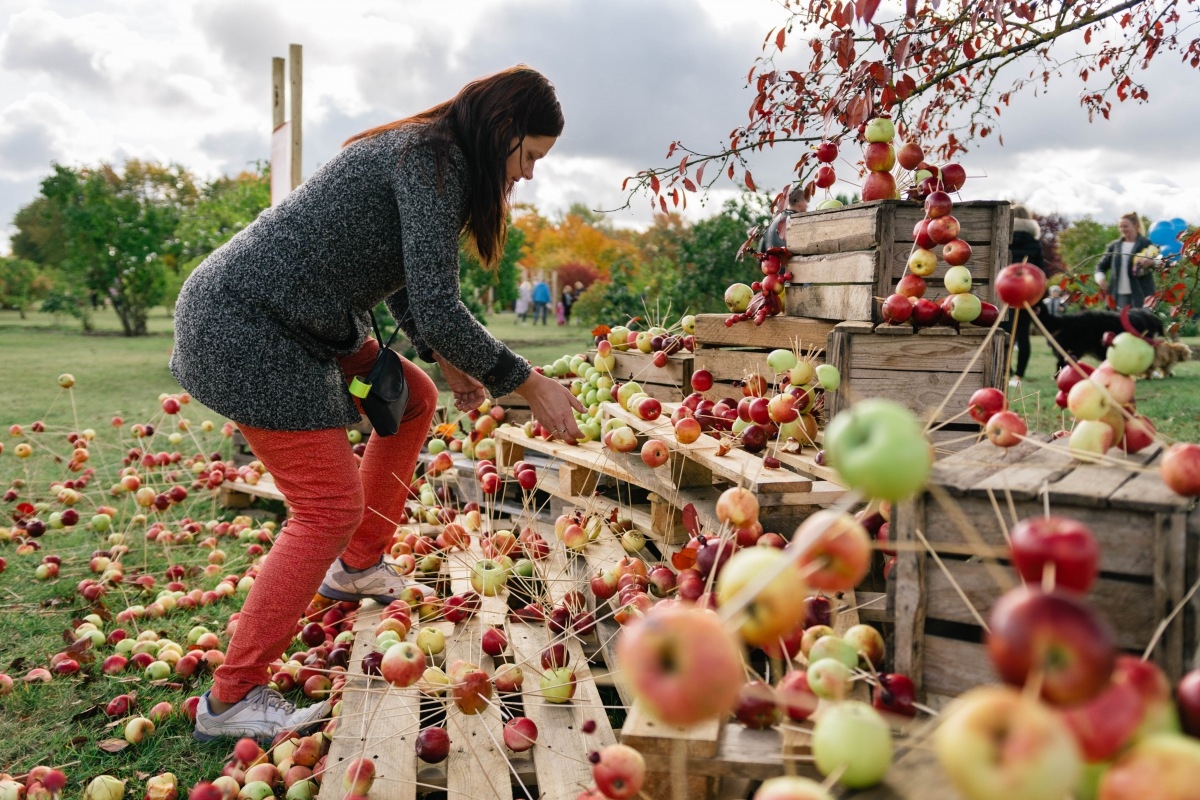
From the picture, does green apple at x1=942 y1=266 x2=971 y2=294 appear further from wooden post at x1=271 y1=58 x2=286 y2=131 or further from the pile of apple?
wooden post at x1=271 y1=58 x2=286 y2=131

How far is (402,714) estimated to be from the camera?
7.39ft

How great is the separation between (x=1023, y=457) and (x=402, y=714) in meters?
1.67

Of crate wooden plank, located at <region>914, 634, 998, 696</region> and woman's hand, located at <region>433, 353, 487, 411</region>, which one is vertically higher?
woman's hand, located at <region>433, 353, 487, 411</region>

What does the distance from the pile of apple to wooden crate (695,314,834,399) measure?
6.64 feet

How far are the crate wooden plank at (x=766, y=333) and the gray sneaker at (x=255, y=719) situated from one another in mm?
1913

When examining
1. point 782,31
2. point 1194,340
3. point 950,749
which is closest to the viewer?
point 950,749

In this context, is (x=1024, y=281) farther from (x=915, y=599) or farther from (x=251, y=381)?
(x=251, y=381)

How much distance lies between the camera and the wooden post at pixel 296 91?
596 centimetres

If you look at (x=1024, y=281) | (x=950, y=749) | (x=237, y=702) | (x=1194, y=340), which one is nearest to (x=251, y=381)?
(x=237, y=702)

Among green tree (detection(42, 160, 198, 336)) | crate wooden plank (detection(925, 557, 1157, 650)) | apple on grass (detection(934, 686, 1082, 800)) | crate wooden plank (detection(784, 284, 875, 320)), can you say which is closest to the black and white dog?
crate wooden plank (detection(784, 284, 875, 320))

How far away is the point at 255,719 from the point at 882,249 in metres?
2.31

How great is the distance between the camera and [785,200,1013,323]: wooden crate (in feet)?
8.50

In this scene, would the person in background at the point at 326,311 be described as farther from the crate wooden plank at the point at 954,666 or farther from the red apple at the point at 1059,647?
the red apple at the point at 1059,647

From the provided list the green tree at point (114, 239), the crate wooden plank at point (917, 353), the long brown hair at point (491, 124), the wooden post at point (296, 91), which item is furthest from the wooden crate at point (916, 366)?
the green tree at point (114, 239)
